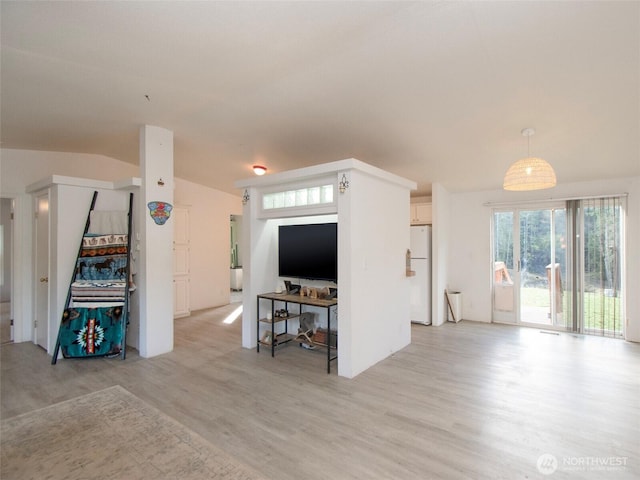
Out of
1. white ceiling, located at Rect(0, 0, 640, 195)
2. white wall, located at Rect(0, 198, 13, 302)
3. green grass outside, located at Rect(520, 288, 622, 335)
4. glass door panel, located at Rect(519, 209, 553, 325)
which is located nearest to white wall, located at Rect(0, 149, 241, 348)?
white ceiling, located at Rect(0, 0, 640, 195)

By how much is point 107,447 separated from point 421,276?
4952 mm

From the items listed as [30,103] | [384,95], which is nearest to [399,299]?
[384,95]

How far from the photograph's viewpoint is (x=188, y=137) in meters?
4.42

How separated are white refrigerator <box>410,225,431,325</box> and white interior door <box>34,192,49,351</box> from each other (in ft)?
18.4

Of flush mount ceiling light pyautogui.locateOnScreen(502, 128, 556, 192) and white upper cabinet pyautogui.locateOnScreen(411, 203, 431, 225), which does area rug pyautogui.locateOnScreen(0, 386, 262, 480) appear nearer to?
flush mount ceiling light pyautogui.locateOnScreen(502, 128, 556, 192)

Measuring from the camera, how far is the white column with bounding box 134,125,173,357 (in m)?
3.97

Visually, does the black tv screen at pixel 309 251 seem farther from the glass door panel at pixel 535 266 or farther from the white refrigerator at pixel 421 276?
the glass door panel at pixel 535 266

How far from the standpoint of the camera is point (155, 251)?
13.2 ft

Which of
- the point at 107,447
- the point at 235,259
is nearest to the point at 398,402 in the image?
the point at 107,447

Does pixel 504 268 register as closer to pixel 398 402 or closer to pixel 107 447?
pixel 398 402

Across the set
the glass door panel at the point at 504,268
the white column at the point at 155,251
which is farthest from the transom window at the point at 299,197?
the glass door panel at the point at 504,268

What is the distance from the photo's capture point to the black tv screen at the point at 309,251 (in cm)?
399

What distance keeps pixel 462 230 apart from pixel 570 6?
4.47 meters

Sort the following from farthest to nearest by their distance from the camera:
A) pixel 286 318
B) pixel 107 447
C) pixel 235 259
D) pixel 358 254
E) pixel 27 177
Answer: pixel 235 259, pixel 27 177, pixel 286 318, pixel 358 254, pixel 107 447
